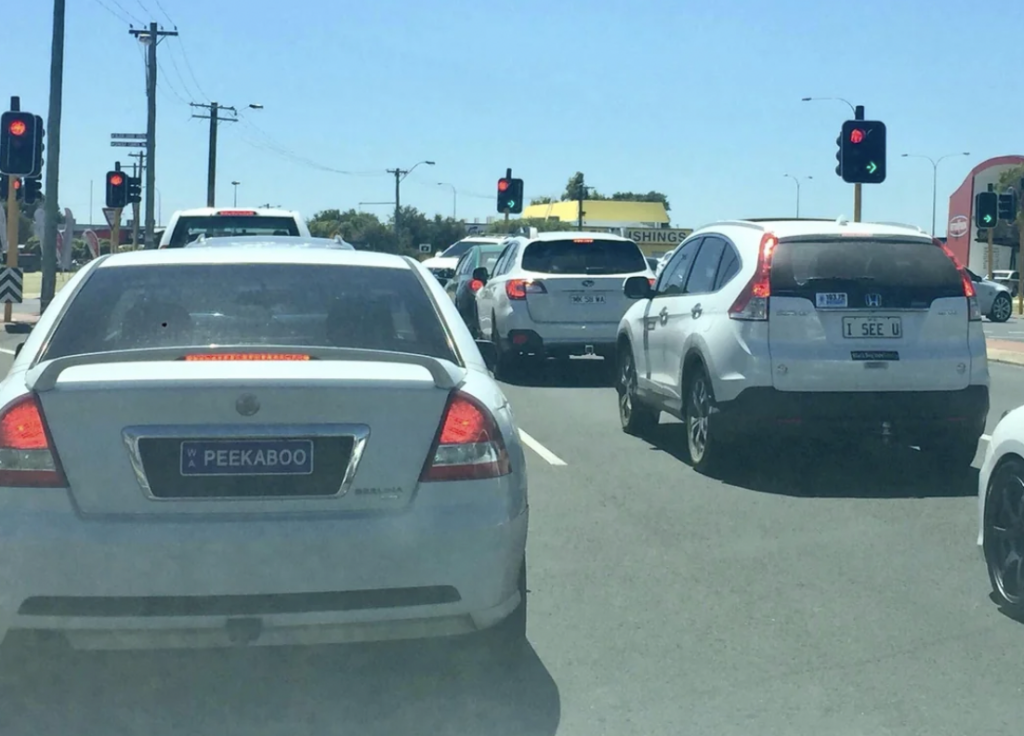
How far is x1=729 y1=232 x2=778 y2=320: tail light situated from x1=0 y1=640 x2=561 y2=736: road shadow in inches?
169

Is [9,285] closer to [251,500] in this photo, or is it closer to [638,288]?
[638,288]

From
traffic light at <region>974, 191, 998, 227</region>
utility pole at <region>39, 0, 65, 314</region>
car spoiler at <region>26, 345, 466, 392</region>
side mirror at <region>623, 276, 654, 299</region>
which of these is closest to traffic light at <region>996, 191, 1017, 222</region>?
traffic light at <region>974, 191, 998, 227</region>

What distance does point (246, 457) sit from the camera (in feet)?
15.0

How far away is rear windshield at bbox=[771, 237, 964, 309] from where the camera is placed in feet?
31.0

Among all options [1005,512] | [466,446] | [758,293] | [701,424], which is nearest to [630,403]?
[701,424]

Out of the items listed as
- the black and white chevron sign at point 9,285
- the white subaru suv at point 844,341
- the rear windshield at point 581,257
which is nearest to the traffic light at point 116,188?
the black and white chevron sign at point 9,285

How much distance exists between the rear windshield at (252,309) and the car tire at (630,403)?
21.7 feet

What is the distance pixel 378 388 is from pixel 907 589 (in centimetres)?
327

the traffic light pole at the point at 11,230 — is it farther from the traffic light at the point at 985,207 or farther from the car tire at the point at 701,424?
the traffic light at the point at 985,207

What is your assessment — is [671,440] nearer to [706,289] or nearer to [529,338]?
[706,289]

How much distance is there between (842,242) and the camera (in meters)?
9.57

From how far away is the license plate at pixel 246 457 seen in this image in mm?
4531

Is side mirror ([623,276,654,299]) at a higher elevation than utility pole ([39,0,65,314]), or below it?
below

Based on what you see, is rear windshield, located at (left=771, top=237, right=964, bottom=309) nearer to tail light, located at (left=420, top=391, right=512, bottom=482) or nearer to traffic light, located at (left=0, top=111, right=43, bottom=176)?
tail light, located at (left=420, top=391, right=512, bottom=482)
